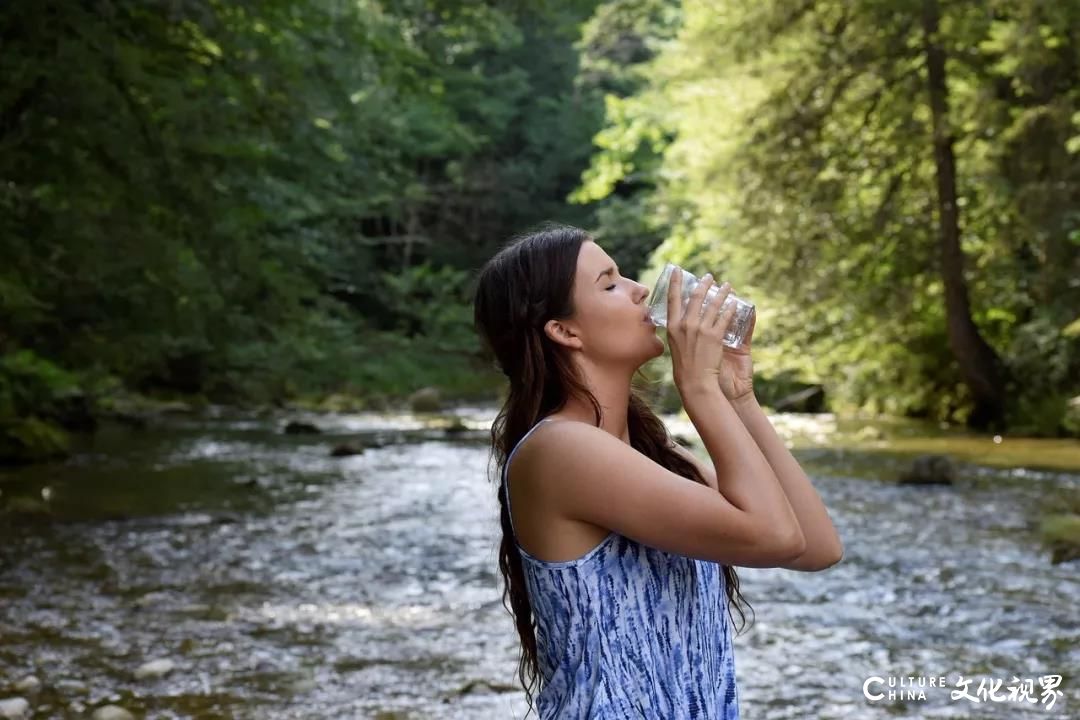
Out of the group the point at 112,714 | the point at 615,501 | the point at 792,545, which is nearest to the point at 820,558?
the point at 792,545

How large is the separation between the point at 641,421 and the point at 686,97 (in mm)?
17531

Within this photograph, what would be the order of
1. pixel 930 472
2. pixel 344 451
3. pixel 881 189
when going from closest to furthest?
1. pixel 930 472
2. pixel 344 451
3. pixel 881 189

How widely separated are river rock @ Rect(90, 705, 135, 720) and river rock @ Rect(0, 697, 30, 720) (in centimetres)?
24

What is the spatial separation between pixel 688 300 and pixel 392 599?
16.4 ft

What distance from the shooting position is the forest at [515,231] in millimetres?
9062

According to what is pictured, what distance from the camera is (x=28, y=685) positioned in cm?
499

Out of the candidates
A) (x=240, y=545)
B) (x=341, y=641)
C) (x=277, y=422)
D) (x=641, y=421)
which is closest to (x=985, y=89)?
(x=277, y=422)

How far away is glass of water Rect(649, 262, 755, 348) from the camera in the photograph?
2.20 m

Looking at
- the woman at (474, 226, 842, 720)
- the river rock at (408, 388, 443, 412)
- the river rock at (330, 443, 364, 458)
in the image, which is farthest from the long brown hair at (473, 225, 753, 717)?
the river rock at (408, 388, 443, 412)

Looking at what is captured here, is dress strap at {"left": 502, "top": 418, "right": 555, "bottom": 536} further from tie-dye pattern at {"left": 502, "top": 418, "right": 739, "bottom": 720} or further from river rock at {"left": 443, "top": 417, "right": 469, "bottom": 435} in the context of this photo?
river rock at {"left": 443, "top": 417, "right": 469, "bottom": 435}

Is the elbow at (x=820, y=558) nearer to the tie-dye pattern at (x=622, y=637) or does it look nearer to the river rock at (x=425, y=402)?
the tie-dye pattern at (x=622, y=637)

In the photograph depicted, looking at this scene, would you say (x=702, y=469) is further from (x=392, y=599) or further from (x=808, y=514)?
(x=392, y=599)

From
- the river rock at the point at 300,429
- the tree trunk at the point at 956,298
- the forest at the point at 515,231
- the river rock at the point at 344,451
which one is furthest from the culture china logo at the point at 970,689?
the river rock at the point at 300,429

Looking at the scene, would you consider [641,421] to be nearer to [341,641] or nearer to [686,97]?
[341,641]
